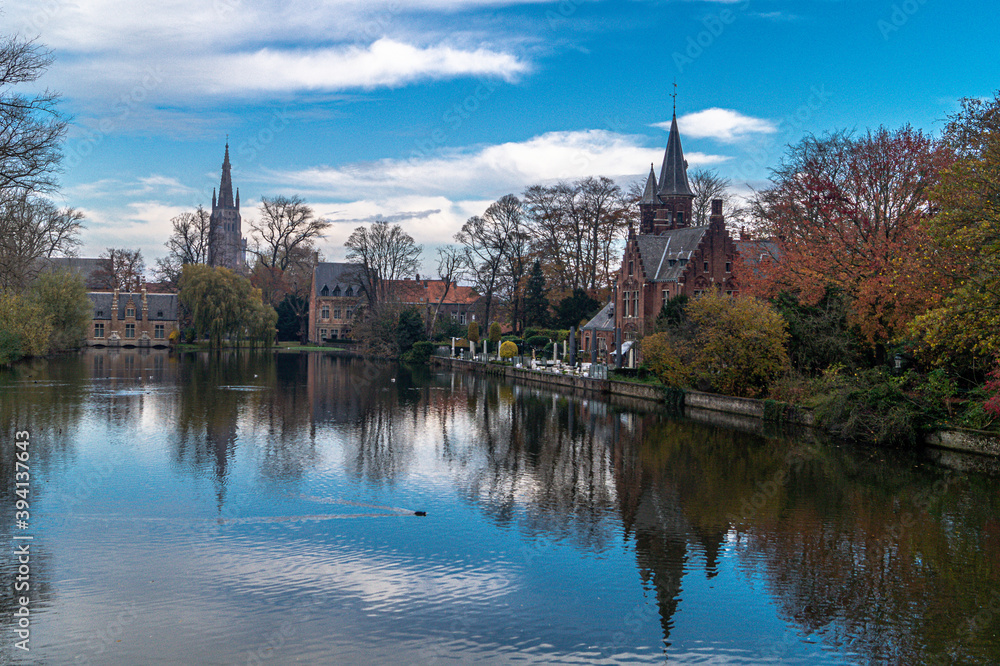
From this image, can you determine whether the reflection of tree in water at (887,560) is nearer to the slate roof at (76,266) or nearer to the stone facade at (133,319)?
the slate roof at (76,266)

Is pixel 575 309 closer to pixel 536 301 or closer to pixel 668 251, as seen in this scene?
pixel 536 301

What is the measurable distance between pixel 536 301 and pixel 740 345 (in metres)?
31.9

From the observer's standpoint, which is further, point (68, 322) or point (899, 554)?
point (68, 322)

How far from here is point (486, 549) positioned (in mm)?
11695

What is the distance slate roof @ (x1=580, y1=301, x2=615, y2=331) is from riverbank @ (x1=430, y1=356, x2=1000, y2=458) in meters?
8.44

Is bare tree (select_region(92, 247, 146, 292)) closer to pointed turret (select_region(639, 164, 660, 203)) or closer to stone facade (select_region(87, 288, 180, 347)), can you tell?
stone facade (select_region(87, 288, 180, 347))

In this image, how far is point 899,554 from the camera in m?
11.9

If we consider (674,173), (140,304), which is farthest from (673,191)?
(140,304)

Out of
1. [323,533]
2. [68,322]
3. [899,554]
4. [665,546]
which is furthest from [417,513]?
[68,322]

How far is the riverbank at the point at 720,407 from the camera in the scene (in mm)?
20016

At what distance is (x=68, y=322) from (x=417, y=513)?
5406 cm

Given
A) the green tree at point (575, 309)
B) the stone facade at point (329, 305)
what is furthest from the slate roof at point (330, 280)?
the green tree at point (575, 309)

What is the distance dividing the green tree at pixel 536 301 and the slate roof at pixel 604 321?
7102 millimetres

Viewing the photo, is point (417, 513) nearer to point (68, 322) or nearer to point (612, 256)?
point (612, 256)
